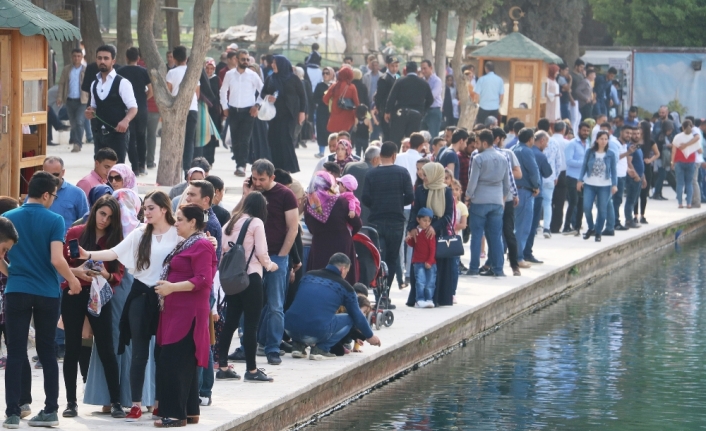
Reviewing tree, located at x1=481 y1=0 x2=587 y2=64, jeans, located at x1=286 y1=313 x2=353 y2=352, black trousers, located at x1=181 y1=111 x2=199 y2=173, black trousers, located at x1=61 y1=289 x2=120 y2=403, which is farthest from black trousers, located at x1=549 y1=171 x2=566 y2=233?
tree, located at x1=481 y1=0 x2=587 y2=64

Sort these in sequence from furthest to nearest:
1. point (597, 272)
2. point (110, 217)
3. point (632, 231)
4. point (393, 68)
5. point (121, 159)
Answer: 1. point (393, 68)
2. point (632, 231)
3. point (597, 272)
4. point (121, 159)
5. point (110, 217)

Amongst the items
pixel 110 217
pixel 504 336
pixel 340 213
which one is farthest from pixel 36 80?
pixel 504 336

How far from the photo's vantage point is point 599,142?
19.1 meters

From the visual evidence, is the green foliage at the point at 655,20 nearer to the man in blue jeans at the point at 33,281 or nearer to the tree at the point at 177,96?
the tree at the point at 177,96

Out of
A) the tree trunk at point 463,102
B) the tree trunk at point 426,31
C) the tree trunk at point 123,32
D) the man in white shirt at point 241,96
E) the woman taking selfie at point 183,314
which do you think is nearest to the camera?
the woman taking selfie at point 183,314

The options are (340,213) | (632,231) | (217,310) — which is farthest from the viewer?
(632,231)

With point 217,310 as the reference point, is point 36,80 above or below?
above

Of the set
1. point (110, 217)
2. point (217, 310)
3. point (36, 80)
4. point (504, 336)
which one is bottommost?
point (504, 336)

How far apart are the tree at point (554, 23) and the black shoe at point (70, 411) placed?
28.8m

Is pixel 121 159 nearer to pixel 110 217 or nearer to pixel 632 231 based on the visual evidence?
pixel 110 217

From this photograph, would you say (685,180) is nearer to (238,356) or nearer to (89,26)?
(89,26)

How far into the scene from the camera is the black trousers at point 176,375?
850cm

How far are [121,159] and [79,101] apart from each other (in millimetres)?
5564

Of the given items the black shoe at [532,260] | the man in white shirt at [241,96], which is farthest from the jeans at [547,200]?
the man in white shirt at [241,96]
